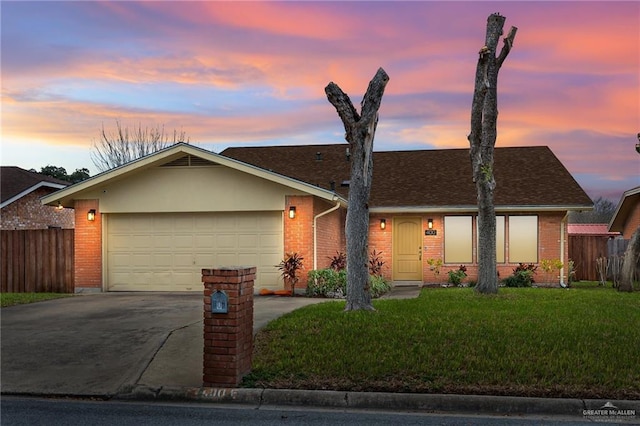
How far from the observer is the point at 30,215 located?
79.6ft

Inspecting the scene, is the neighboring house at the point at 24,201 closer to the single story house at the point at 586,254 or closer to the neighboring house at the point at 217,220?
the neighboring house at the point at 217,220

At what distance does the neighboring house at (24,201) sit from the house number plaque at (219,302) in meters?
17.5

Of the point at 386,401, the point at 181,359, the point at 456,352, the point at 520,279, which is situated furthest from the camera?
the point at 520,279

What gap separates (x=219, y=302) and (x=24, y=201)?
1930cm

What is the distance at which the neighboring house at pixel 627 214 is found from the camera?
2697 centimetres

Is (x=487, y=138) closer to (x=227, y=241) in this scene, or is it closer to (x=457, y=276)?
(x=457, y=276)

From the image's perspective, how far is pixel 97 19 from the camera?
48.3 ft

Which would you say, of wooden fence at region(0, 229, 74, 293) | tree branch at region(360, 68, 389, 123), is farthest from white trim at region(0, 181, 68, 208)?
tree branch at region(360, 68, 389, 123)

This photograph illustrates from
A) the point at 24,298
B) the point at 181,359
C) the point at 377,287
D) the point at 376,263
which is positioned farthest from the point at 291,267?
the point at 181,359

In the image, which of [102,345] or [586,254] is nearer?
[102,345]

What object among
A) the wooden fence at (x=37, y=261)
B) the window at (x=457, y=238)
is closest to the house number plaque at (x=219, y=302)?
the wooden fence at (x=37, y=261)

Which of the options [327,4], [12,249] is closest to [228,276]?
[327,4]

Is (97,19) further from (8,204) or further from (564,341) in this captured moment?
(564,341)

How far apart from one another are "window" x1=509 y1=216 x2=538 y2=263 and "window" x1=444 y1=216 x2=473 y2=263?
1335 millimetres
